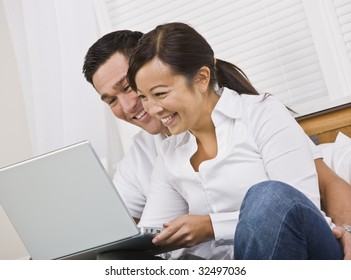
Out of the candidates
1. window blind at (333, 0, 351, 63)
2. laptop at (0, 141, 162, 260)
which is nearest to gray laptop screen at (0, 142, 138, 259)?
laptop at (0, 141, 162, 260)

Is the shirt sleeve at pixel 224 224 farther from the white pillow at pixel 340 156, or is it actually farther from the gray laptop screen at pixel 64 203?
the white pillow at pixel 340 156

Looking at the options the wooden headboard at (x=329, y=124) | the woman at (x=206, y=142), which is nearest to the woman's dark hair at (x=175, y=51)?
the woman at (x=206, y=142)

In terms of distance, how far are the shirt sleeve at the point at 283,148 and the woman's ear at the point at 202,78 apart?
0.45 ft

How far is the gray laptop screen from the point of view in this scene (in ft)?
4.73

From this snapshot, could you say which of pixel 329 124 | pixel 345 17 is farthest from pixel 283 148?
pixel 345 17

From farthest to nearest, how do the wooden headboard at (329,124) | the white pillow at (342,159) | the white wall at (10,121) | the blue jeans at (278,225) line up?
1. the white wall at (10,121)
2. the wooden headboard at (329,124)
3. the white pillow at (342,159)
4. the blue jeans at (278,225)

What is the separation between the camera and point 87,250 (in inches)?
59.4

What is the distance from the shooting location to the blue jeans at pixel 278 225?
127 centimetres

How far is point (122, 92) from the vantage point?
2.02 meters

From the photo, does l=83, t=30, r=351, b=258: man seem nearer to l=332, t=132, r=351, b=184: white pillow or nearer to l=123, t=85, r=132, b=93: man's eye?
l=123, t=85, r=132, b=93: man's eye

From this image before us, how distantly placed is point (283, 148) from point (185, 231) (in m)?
0.31

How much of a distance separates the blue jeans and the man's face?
28.2 inches

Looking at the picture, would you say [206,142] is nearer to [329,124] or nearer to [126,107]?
[126,107]
